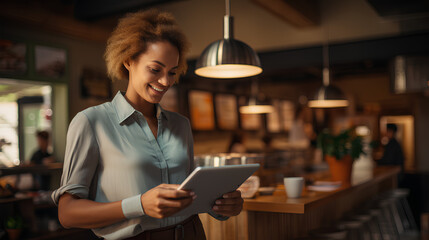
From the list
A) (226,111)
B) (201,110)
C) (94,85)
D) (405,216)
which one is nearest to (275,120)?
(226,111)

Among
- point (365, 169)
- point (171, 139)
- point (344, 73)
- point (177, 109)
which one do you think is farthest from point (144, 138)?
point (344, 73)

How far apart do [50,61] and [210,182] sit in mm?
5047

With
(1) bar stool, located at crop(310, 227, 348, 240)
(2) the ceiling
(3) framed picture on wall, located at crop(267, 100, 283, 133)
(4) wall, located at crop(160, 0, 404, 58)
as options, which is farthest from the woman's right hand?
(3) framed picture on wall, located at crop(267, 100, 283, 133)

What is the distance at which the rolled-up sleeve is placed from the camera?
1361 mm

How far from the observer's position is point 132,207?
1307 millimetres

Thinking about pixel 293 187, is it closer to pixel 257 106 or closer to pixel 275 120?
pixel 257 106

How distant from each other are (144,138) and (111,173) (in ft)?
0.61

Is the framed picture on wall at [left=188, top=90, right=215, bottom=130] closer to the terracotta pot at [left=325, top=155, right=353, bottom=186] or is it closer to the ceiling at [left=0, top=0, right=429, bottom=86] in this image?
the ceiling at [left=0, top=0, right=429, bottom=86]

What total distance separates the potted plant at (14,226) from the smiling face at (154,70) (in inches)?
117

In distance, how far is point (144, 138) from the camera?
1527 millimetres

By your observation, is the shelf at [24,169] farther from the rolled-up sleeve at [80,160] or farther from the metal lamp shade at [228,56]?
the rolled-up sleeve at [80,160]

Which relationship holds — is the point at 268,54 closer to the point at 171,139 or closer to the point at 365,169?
the point at 365,169

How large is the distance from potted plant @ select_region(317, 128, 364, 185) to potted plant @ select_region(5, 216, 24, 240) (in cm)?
288

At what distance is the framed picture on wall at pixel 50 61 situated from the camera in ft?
18.4
